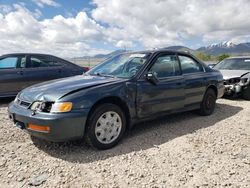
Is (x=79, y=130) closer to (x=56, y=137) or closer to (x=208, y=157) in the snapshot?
(x=56, y=137)

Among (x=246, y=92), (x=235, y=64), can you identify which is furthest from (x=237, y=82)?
(x=235, y=64)

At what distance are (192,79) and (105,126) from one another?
2.32 metres

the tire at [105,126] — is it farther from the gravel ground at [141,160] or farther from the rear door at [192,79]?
the rear door at [192,79]

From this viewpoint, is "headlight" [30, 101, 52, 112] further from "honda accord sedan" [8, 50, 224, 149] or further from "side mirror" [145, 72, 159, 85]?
"side mirror" [145, 72, 159, 85]

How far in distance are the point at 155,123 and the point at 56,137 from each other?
2.29 metres

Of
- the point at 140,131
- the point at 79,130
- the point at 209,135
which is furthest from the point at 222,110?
the point at 79,130

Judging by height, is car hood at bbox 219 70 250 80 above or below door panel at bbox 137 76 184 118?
above

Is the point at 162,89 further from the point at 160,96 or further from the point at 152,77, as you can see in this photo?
the point at 152,77

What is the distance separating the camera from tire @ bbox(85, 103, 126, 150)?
→ 354 cm

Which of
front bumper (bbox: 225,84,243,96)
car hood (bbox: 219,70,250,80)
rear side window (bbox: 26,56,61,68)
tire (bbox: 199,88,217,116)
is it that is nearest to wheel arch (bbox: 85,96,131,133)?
tire (bbox: 199,88,217,116)

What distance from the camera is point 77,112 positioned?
11.0 ft

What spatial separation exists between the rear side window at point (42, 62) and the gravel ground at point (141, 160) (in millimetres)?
2952

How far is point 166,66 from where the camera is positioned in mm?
4684

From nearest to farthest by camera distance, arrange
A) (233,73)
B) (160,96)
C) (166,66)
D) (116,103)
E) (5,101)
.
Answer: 1. (116,103)
2. (160,96)
3. (166,66)
4. (5,101)
5. (233,73)
